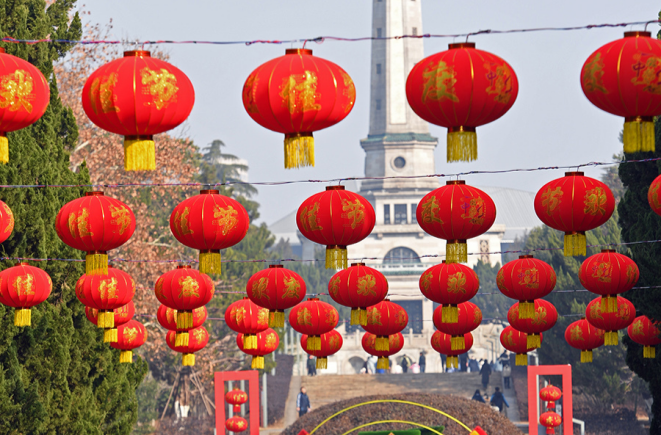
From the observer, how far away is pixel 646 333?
14180mm

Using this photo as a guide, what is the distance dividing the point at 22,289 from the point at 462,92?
23.6 ft

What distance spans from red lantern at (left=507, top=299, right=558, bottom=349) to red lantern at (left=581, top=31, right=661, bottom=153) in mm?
6831

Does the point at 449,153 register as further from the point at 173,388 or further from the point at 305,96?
the point at 173,388

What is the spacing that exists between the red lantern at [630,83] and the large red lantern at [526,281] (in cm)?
517

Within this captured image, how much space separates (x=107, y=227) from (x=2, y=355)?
4.46 m

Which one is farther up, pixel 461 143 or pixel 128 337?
pixel 461 143

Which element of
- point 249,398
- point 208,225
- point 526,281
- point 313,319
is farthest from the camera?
point 249,398

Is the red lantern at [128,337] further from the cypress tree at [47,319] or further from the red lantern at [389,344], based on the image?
the red lantern at [389,344]

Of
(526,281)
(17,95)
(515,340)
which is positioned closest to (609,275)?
(526,281)

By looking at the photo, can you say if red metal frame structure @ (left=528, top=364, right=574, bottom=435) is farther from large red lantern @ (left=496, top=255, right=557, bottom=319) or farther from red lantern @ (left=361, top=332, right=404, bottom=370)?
large red lantern @ (left=496, top=255, right=557, bottom=319)

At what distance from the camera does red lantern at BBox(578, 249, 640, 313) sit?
1270cm

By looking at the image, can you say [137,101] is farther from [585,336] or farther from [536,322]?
[585,336]

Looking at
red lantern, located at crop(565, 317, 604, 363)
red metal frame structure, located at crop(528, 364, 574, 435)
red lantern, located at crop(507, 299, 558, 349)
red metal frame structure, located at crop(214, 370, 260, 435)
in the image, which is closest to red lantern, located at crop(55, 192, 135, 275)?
red lantern, located at crop(507, 299, 558, 349)

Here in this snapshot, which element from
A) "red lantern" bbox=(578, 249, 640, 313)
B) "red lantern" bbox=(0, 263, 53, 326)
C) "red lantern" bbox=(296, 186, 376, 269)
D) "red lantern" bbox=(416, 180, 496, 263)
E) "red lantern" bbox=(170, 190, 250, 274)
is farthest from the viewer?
"red lantern" bbox=(0, 263, 53, 326)
